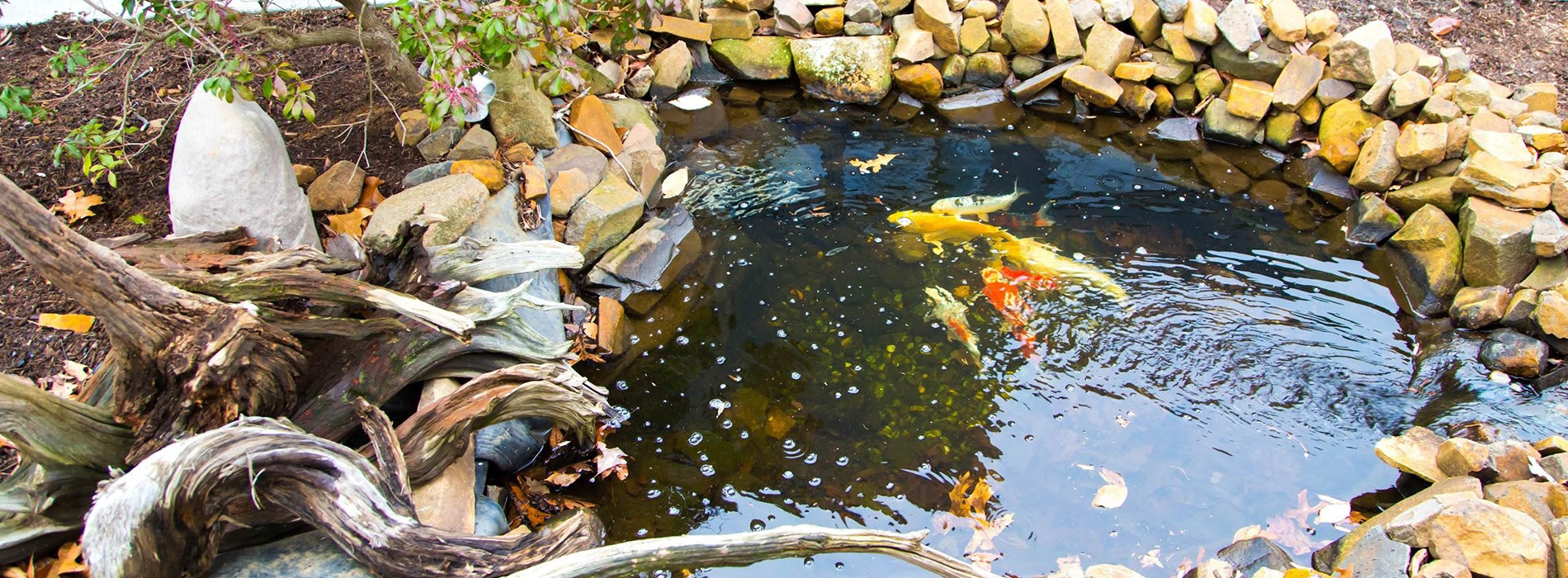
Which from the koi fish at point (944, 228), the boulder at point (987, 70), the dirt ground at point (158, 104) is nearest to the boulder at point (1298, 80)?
the dirt ground at point (158, 104)

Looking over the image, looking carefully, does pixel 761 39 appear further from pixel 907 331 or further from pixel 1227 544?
pixel 1227 544

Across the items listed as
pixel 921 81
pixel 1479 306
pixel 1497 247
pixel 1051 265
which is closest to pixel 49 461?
pixel 1051 265

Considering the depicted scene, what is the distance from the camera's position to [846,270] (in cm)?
459

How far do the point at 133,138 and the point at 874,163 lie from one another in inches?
155

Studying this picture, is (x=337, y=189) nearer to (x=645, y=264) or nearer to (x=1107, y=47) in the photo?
(x=645, y=264)

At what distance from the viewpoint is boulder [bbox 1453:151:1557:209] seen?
4199 mm

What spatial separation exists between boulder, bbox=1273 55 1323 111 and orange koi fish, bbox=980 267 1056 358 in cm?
221

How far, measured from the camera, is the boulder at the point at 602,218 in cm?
452

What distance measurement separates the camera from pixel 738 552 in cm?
273

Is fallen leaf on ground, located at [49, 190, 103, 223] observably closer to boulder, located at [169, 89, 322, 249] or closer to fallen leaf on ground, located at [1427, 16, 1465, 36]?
boulder, located at [169, 89, 322, 249]

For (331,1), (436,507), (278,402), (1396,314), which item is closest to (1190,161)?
(1396,314)

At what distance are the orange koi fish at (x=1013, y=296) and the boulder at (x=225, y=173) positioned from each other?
Answer: 10.3ft

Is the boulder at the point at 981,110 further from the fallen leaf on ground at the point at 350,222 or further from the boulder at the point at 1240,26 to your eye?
the fallen leaf on ground at the point at 350,222

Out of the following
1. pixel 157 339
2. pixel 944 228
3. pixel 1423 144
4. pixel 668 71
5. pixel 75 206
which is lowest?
pixel 944 228
